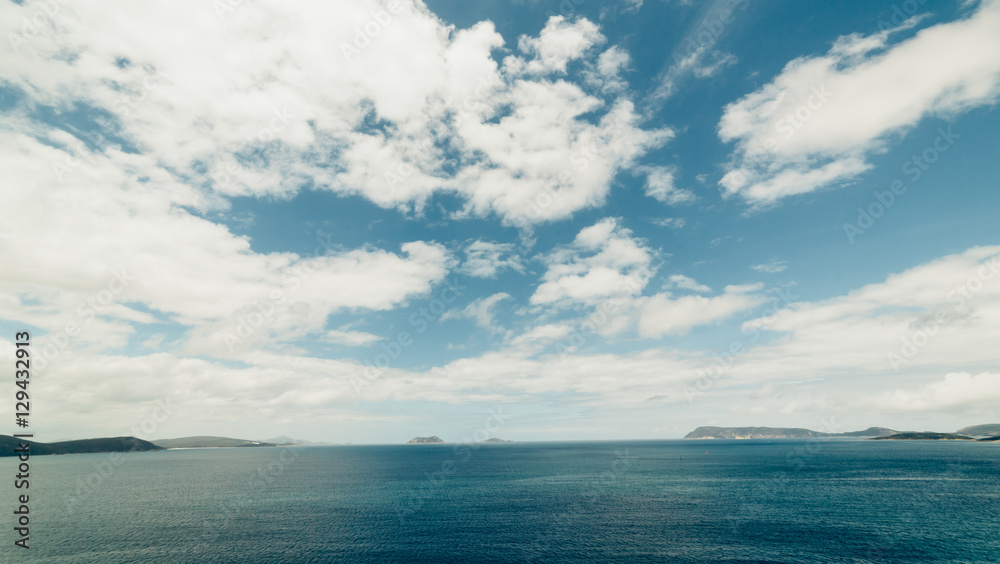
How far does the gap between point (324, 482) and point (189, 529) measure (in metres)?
85.2

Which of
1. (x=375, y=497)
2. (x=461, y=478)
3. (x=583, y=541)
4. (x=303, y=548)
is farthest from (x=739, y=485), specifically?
(x=303, y=548)

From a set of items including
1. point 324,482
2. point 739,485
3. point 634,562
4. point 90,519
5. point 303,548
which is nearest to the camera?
point 634,562

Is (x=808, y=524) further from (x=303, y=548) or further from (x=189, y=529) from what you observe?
(x=189, y=529)

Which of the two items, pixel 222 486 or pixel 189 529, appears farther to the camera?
pixel 222 486

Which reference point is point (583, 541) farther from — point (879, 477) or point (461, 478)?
point (879, 477)

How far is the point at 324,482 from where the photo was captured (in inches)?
6831

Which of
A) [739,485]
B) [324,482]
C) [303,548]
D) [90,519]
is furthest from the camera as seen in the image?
[324,482]

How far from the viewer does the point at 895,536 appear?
8181 cm

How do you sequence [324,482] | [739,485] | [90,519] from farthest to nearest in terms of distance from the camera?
[324,482] → [739,485] → [90,519]

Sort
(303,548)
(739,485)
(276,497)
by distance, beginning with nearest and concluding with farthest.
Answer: (303,548), (276,497), (739,485)

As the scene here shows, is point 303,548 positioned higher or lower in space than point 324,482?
higher

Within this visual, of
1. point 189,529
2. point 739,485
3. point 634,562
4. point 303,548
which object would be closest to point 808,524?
point 634,562

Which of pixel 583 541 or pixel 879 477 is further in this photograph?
pixel 879 477

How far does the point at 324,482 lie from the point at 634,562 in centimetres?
14665
